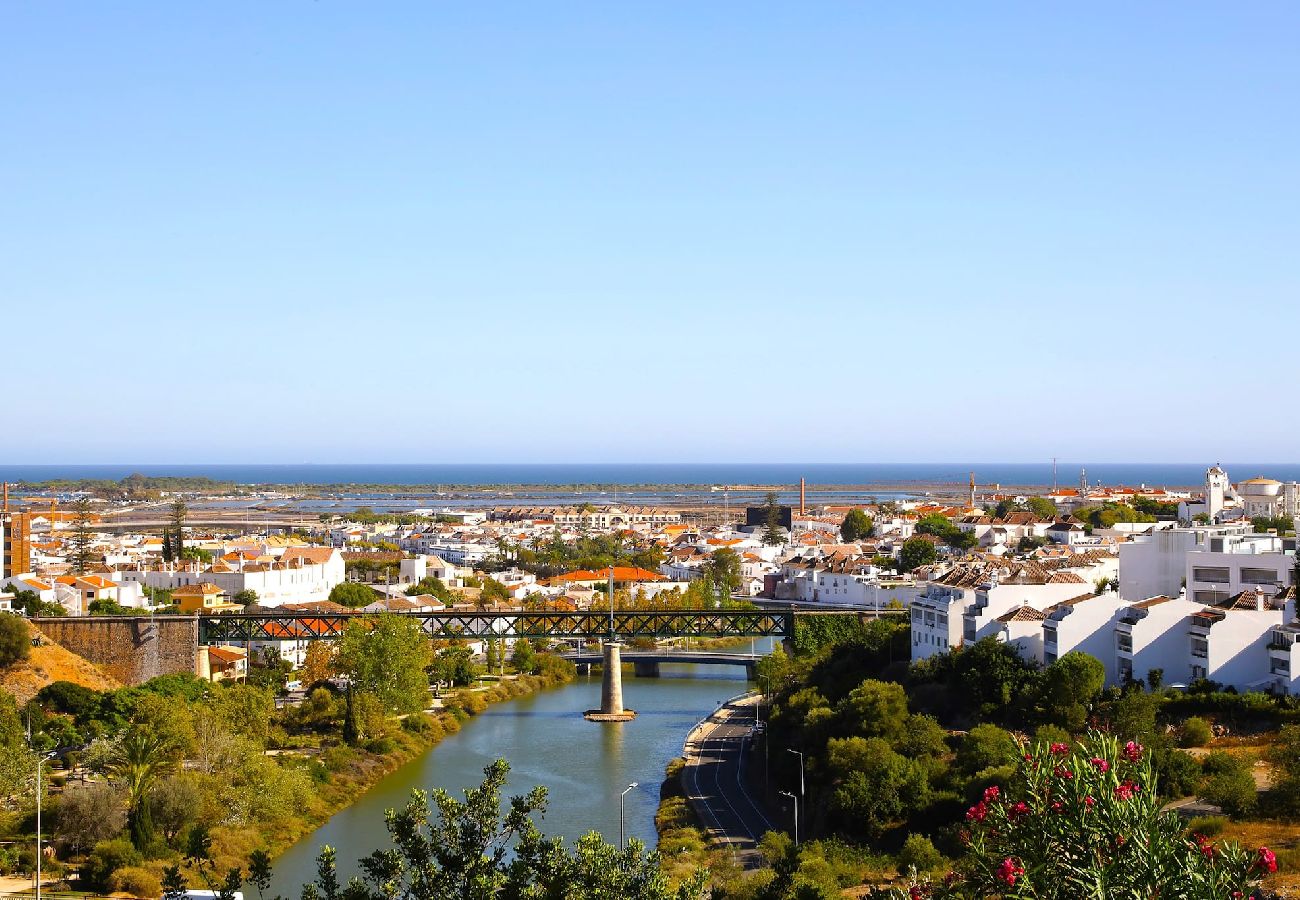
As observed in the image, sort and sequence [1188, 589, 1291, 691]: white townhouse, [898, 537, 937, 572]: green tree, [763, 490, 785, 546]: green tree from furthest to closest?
[763, 490, 785, 546]: green tree < [898, 537, 937, 572]: green tree < [1188, 589, 1291, 691]: white townhouse

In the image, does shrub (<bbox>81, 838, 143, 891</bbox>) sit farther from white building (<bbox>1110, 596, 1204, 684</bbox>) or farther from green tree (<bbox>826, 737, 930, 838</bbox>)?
white building (<bbox>1110, 596, 1204, 684</bbox>)

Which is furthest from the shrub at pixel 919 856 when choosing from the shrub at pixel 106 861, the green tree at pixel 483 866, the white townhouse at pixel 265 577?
the white townhouse at pixel 265 577

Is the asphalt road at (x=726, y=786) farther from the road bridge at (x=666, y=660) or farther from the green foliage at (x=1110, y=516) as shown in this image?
the green foliage at (x=1110, y=516)

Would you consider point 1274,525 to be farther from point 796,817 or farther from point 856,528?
point 856,528

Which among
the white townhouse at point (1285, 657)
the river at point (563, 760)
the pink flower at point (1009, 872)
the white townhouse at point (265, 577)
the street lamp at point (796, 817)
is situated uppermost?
the pink flower at point (1009, 872)

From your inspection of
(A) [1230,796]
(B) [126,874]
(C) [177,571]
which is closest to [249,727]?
(B) [126,874]

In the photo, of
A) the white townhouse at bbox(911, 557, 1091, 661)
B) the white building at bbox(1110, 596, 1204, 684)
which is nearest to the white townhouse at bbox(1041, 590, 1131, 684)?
the white building at bbox(1110, 596, 1204, 684)
